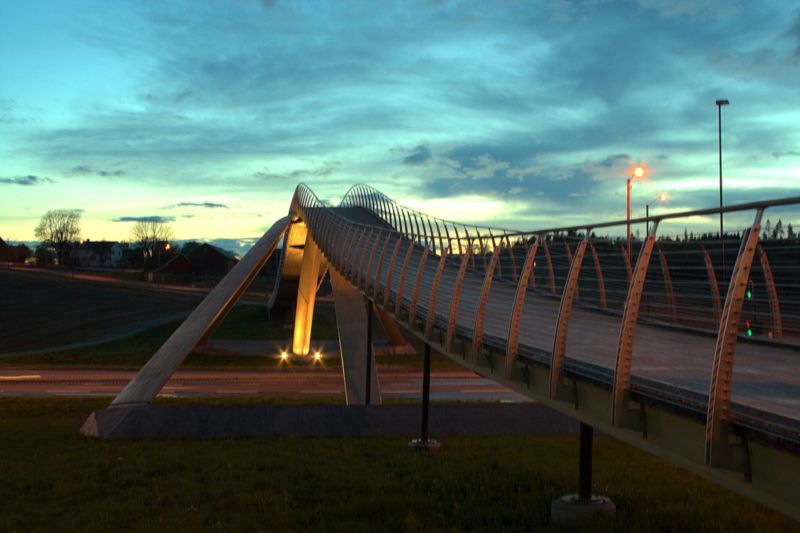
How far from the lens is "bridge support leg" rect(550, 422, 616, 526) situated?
8.94m

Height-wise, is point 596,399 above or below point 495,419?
above

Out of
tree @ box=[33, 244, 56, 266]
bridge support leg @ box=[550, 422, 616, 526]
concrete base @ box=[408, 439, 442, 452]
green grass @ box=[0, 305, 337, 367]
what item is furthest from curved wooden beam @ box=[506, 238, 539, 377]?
tree @ box=[33, 244, 56, 266]

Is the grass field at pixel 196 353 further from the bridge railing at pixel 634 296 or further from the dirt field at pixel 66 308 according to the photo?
the bridge railing at pixel 634 296

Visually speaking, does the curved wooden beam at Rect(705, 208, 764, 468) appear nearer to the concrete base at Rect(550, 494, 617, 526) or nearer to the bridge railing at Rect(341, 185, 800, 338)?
the bridge railing at Rect(341, 185, 800, 338)

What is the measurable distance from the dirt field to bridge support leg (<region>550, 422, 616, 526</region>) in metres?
41.7

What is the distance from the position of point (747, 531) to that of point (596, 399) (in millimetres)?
3099

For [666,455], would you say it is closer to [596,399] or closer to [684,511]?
[596,399]

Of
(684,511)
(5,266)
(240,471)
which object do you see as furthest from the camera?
(5,266)

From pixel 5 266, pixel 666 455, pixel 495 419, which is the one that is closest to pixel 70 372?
pixel 495 419

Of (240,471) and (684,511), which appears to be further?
(240,471)

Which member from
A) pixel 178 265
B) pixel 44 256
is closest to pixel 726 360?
pixel 178 265

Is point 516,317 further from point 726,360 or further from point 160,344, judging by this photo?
point 160,344

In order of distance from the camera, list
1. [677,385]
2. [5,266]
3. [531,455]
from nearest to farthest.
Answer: [677,385] → [531,455] → [5,266]

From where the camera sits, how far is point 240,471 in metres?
12.4
